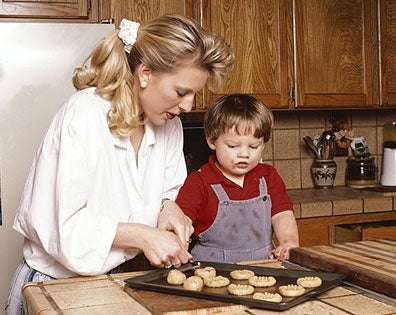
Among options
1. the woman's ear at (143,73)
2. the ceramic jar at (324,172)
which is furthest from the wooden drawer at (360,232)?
the woman's ear at (143,73)

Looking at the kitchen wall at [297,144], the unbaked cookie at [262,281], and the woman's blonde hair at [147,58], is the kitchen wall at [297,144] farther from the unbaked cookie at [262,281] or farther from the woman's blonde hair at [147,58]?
the unbaked cookie at [262,281]

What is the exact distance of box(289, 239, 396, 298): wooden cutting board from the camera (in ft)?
4.11

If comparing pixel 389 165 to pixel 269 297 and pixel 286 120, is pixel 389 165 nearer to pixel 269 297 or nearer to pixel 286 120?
pixel 286 120

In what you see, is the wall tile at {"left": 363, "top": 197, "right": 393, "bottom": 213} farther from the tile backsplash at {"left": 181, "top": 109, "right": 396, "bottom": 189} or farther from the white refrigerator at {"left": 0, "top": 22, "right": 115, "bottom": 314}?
the white refrigerator at {"left": 0, "top": 22, "right": 115, "bottom": 314}

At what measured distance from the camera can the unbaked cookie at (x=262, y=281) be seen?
1.29 meters

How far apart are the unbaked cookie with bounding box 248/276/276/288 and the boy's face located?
711 millimetres

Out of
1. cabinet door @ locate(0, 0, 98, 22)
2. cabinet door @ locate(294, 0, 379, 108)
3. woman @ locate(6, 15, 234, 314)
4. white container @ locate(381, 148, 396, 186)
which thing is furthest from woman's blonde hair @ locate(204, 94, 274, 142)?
white container @ locate(381, 148, 396, 186)

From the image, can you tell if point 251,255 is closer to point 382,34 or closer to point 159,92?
point 159,92

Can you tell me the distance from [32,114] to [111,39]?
78 cm

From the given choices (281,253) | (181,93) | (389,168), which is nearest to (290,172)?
(389,168)

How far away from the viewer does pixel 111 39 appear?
1696mm

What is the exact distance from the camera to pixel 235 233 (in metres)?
1.98

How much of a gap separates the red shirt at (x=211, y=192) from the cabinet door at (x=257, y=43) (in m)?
0.88

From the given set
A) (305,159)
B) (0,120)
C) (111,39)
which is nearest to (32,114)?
(0,120)
